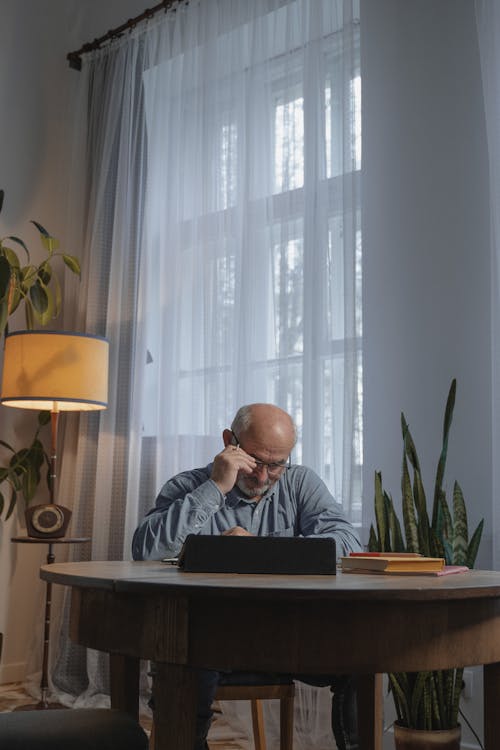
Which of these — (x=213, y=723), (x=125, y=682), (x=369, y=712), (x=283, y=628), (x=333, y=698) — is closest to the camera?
(x=283, y=628)

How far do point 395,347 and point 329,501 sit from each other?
2.68 ft

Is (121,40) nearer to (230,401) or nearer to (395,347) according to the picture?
(230,401)

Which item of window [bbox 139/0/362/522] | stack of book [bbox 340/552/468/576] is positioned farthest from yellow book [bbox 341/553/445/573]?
window [bbox 139/0/362/522]

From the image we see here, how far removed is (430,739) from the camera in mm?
2324

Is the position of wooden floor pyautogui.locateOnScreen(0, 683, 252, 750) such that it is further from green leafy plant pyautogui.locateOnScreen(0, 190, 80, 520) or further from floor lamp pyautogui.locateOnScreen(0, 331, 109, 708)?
green leafy plant pyautogui.locateOnScreen(0, 190, 80, 520)

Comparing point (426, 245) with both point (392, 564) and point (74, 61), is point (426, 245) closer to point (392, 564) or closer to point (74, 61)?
point (392, 564)

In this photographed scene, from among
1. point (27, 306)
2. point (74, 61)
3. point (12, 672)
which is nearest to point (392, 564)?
point (27, 306)

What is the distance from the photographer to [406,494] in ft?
8.21

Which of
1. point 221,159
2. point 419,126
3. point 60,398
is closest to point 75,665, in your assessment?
point 60,398

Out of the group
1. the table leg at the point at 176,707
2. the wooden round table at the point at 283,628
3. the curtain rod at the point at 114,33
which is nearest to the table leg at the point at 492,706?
the wooden round table at the point at 283,628

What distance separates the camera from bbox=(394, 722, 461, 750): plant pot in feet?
7.63

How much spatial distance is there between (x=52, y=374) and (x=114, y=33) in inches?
73.6

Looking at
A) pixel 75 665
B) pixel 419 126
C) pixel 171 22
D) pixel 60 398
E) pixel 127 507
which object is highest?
pixel 171 22

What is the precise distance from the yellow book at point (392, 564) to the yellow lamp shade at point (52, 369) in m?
2.06
